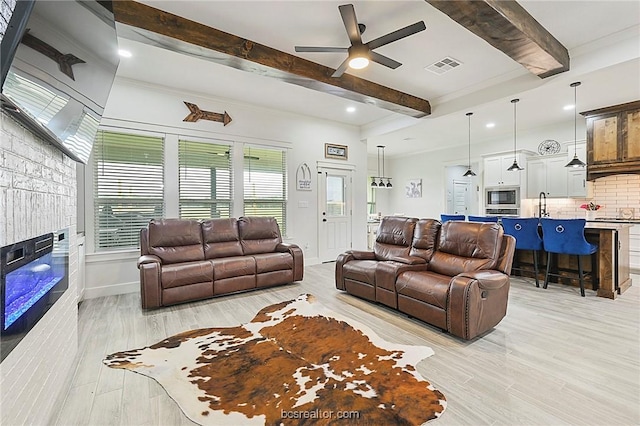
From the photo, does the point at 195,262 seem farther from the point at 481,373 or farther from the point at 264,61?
the point at 481,373

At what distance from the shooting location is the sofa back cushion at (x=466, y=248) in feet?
9.99

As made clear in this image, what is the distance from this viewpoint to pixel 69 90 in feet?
4.68

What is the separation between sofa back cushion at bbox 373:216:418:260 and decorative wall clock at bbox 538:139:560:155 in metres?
4.57

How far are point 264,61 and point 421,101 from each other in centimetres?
294

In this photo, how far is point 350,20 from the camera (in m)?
2.55

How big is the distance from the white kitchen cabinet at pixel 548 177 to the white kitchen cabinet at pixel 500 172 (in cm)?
32

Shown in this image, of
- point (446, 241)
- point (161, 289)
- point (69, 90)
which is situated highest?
point (69, 90)

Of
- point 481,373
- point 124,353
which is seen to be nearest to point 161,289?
point 124,353

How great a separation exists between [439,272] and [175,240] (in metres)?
3.44

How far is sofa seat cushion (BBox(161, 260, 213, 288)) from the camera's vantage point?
138 inches

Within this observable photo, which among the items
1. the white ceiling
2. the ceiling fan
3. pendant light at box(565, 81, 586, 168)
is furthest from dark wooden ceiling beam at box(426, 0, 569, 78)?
pendant light at box(565, 81, 586, 168)

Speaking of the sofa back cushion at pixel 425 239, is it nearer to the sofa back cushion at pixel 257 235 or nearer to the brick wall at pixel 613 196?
the sofa back cushion at pixel 257 235

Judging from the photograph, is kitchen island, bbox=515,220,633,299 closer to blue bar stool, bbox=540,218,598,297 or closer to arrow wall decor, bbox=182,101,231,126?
blue bar stool, bbox=540,218,598,297

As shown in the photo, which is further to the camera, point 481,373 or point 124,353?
point 124,353
